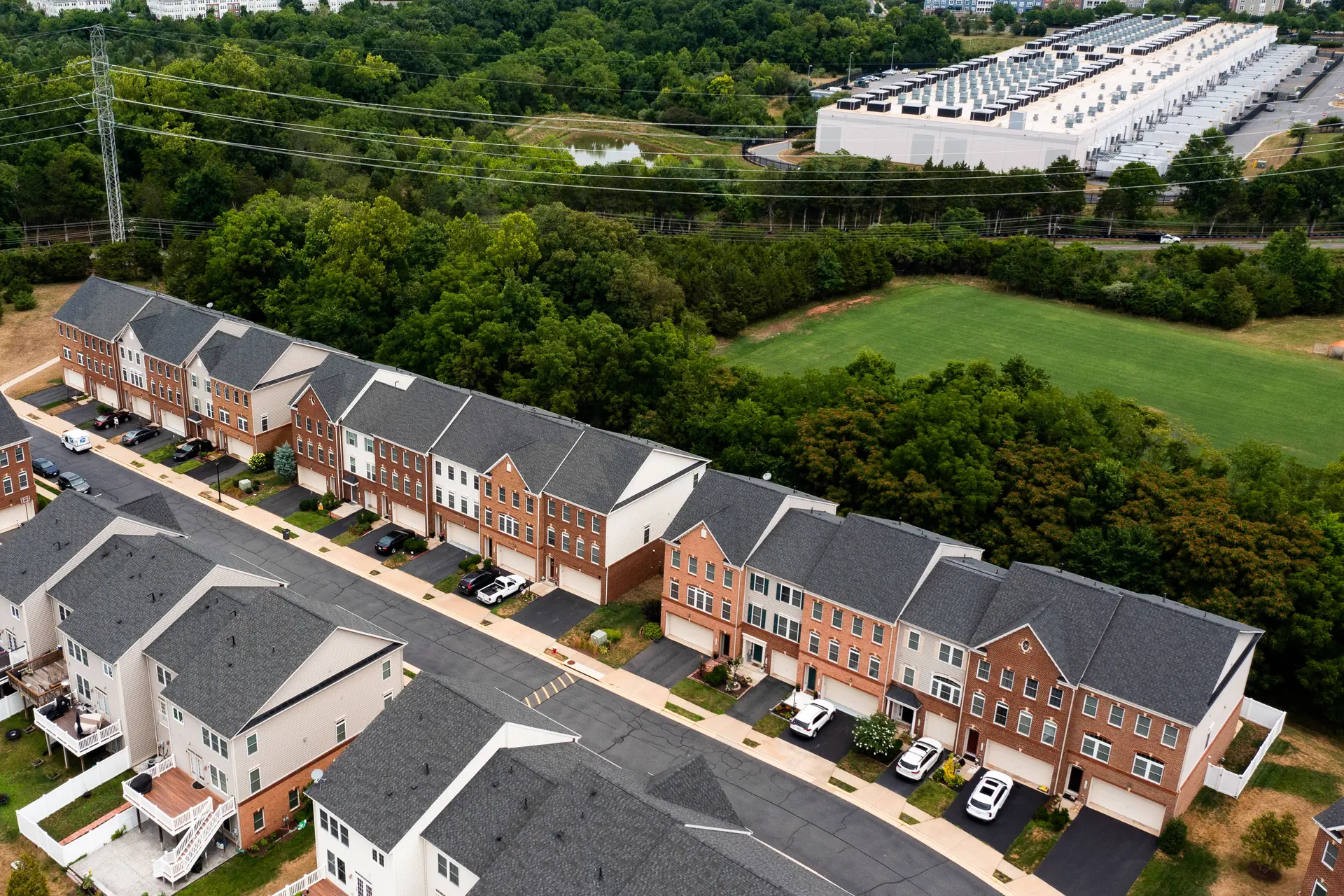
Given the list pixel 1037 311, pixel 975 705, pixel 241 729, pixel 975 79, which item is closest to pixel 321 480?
pixel 241 729

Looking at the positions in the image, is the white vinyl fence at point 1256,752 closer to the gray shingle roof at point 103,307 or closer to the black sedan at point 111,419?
the black sedan at point 111,419

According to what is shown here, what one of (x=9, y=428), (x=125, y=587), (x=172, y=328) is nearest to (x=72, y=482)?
(x=9, y=428)

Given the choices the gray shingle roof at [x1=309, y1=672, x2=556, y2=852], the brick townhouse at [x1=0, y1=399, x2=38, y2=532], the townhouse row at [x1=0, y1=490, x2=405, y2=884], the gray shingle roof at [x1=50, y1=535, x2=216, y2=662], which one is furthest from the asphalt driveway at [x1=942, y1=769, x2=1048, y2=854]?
the brick townhouse at [x1=0, y1=399, x2=38, y2=532]

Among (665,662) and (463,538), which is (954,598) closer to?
(665,662)

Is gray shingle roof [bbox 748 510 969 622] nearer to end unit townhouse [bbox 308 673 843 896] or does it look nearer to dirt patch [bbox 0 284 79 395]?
end unit townhouse [bbox 308 673 843 896]

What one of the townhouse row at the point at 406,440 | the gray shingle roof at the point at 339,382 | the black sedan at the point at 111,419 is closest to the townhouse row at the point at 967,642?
the townhouse row at the point at 406,440
